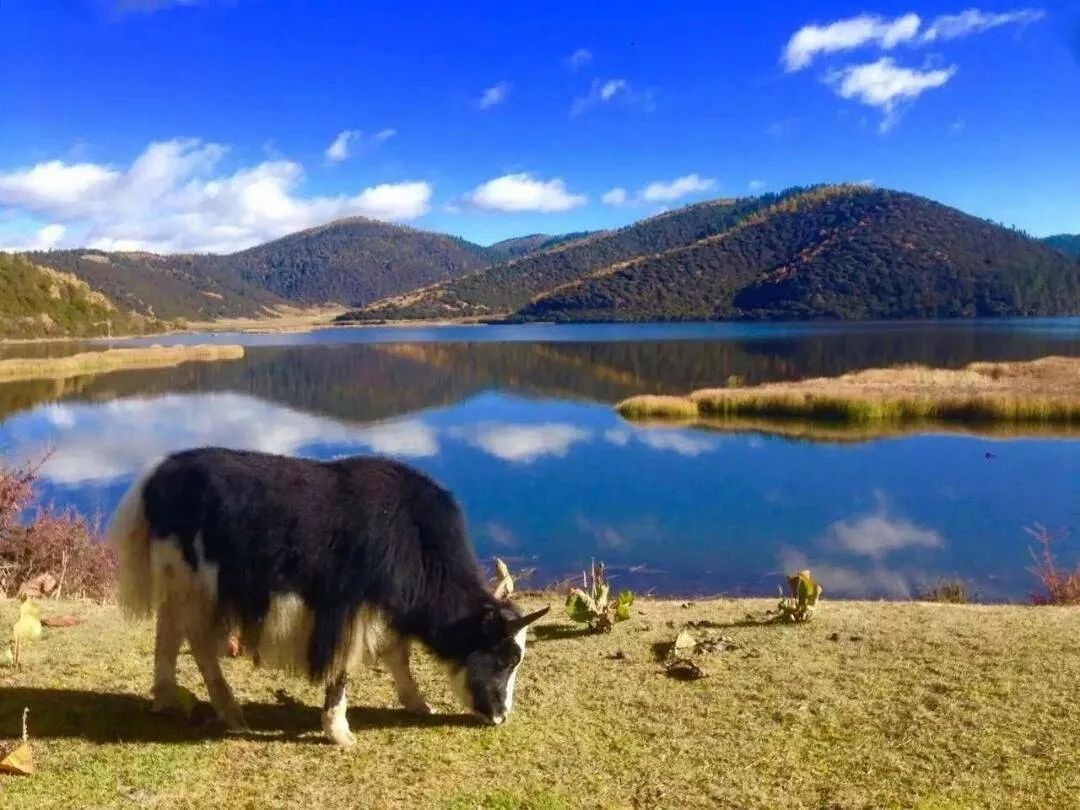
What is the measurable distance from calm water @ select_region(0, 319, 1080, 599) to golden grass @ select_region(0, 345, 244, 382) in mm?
4597

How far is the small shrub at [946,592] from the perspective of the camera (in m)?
13.3

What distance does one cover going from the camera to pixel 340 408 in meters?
45.3

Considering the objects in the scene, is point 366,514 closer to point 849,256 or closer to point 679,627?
point 679,627

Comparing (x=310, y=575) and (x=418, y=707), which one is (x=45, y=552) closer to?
(x=418, y=707)

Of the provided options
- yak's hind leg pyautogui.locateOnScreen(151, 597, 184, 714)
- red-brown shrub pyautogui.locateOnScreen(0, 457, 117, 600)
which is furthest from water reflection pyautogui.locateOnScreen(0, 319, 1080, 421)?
yak's hind leg pyautogui.locateOnScreen(151, 597, 184, 714)

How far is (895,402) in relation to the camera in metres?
38.8

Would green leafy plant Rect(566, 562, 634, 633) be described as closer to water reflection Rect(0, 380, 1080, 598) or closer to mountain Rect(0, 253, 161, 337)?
water reflection Rect(0, 380, 1080, 598)

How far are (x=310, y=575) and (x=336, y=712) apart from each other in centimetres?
85

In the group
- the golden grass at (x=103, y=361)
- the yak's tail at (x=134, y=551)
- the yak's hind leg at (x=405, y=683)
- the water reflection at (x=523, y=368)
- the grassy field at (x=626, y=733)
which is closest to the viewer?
the grassy field at (x=626, y=733)

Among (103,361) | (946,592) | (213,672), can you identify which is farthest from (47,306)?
(213,672)

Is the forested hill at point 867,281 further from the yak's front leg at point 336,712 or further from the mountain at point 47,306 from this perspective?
the yak's front leg at point 336,712

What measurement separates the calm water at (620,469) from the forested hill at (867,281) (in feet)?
318

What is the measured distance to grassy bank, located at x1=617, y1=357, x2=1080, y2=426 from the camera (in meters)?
36.9

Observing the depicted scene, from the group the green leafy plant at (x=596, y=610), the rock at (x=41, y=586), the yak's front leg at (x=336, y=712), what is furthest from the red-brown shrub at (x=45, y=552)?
the yak's front leg at (x=336, y=712)
